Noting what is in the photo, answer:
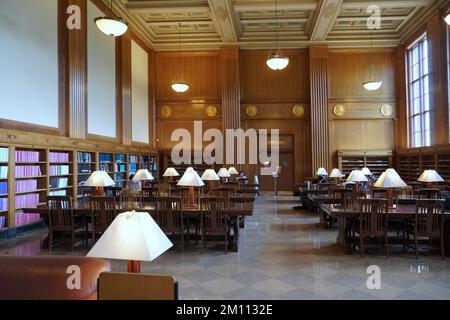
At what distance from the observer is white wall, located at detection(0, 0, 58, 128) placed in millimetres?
6848

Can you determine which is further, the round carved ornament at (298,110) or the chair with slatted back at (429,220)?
the round carved ornament at (298,110)

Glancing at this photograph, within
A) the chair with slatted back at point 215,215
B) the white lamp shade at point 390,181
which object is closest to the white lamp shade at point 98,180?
the chair with slatted back at point 215,215

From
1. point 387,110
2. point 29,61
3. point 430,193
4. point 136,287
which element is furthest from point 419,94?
point 136,287

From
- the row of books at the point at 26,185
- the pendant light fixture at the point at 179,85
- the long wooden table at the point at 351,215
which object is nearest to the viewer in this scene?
the long wooden table at the point at 351,215

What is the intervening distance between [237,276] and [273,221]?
4134 mm

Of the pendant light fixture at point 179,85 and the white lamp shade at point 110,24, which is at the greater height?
the pendant light fixture at point 179,85

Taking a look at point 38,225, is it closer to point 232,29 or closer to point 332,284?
point 332,284

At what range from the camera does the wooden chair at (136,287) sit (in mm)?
1728

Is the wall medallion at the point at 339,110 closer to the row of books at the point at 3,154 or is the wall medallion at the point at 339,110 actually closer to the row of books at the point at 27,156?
the row of books at the point at 27,156

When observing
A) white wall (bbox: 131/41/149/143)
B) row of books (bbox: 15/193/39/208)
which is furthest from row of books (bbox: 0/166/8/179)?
white wall (bbox: 131/41/149/143)

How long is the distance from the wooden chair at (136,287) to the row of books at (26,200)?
6.19m

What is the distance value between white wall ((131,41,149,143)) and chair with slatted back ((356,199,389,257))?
1008cm

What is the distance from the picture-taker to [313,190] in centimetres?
913

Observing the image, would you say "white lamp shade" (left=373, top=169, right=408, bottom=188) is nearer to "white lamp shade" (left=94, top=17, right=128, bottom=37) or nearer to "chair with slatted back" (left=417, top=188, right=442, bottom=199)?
"chair with slatted back" (left=417, top=188, right=442, bottom=199)
